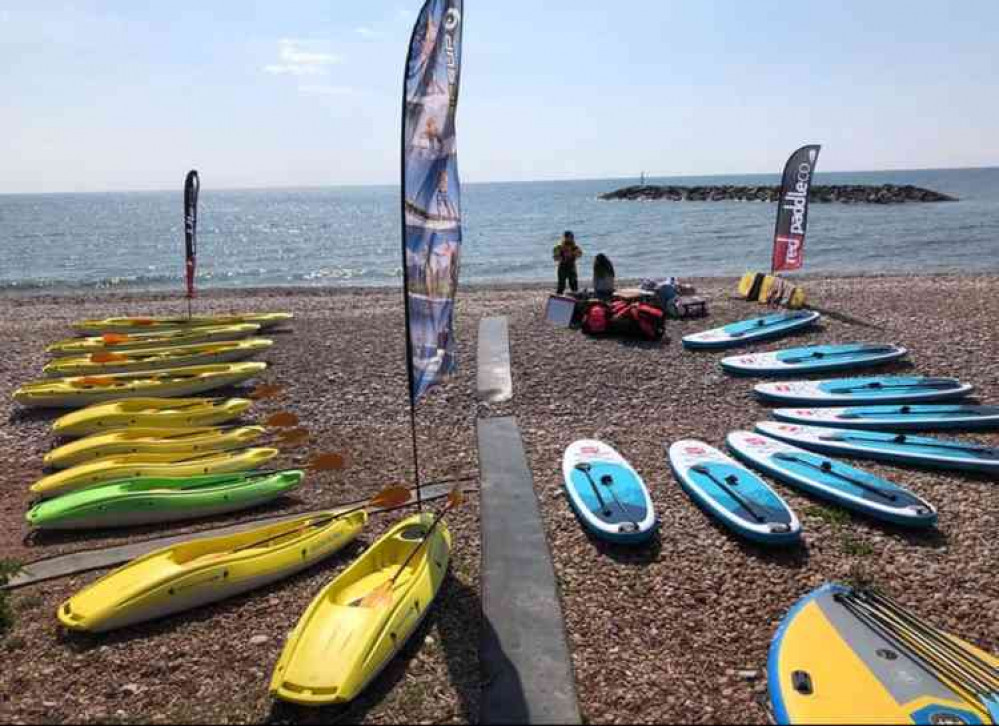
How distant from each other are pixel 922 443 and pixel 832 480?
6.30 ft

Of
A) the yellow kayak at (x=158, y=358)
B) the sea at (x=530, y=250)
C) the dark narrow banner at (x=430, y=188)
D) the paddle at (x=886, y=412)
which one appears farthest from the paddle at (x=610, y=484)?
the sea at (x=530, y=250)

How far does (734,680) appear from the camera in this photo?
510 cm

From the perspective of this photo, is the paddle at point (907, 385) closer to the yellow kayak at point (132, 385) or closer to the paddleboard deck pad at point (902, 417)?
the paddleboard deck pad at point (902, 417)

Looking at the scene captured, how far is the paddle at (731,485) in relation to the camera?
7.12 meters

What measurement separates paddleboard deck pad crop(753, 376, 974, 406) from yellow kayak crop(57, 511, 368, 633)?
7287 mm

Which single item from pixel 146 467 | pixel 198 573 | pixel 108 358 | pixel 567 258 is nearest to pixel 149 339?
pixel 108 358

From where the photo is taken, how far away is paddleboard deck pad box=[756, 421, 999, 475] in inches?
331

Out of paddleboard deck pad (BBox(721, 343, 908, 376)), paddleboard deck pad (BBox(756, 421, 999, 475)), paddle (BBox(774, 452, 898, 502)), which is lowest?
paddle (BBox(774, 452, 898, 502))

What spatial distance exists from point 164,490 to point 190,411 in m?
3.14

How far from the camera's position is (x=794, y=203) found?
1753 centimetres

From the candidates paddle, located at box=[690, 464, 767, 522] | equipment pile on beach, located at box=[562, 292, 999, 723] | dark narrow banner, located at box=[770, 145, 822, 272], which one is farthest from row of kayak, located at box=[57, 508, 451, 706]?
dark narrow banner, located at box=[770, 145, 822, 272]

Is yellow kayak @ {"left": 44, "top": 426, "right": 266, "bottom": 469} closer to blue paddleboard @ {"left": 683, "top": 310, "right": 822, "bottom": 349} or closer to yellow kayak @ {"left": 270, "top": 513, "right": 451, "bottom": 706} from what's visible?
yellow kayak @ {"left": 270, "top": 513, "right": 451, "bottom": 706}

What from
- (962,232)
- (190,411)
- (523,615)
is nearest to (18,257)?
(190,411)

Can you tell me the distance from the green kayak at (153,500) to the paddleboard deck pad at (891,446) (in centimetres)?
650
